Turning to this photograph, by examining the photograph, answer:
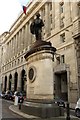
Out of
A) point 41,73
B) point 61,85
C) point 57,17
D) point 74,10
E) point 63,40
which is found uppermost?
point 57,17

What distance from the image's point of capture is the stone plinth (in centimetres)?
1420

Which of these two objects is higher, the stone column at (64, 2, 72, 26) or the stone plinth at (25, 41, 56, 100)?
the stone column at (64, 2, 72, 26)

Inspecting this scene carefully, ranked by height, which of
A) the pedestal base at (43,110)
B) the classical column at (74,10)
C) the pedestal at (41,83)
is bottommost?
the pedestal base at (43,110)

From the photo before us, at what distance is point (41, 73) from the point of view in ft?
47.4

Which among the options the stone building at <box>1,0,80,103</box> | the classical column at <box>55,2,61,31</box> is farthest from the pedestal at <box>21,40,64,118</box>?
the classical column at <box>55,2,61,31</box>

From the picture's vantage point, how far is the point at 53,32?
39.6 m

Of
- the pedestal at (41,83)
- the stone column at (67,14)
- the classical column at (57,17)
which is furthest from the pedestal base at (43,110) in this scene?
the classical column at (57,17)

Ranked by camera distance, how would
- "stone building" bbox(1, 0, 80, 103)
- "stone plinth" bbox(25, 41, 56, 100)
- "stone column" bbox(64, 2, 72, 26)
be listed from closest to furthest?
"stone plinth" bbox(25, 41, 56, 100), "stone building" bbox(1, 0, 80, 103), "stone column" bbox(64, 2, 72, 26)

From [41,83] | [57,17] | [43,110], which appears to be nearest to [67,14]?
[57,17]

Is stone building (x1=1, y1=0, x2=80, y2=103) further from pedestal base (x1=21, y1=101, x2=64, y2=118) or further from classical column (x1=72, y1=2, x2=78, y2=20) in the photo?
pedestal base (x1=21, y1=101, x2=64, y2=118)

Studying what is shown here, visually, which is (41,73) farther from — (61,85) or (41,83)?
(61,85)

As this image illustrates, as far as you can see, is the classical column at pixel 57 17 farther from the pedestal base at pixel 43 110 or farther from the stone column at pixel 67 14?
the pedestal base at pixel 43 110

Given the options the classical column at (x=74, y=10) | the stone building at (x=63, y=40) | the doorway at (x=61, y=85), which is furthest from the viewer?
the doorway at (x=61, y=85)

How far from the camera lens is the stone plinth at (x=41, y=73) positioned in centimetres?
1420
